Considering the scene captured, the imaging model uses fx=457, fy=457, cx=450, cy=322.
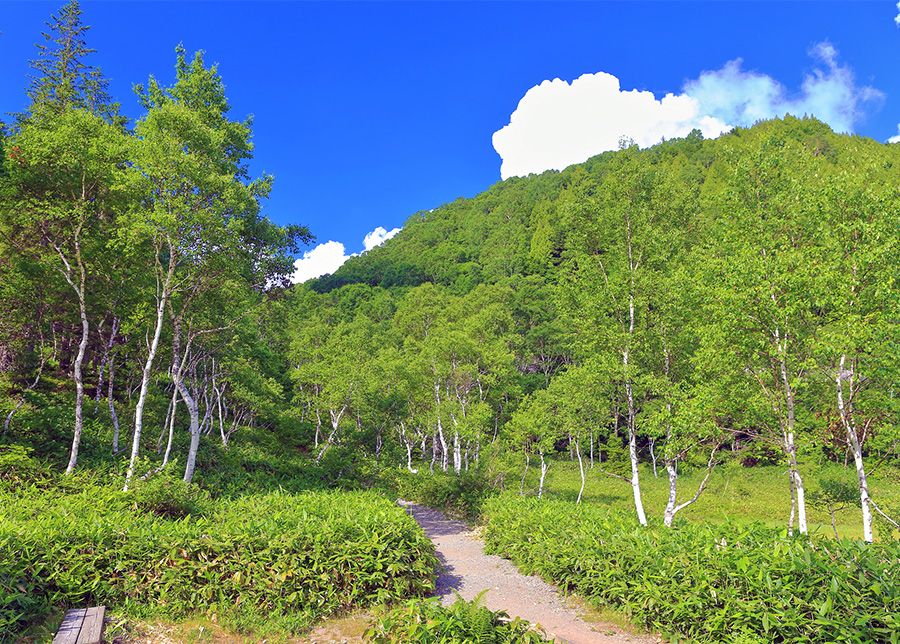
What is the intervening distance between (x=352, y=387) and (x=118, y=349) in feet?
41.9

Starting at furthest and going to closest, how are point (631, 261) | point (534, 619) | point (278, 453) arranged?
1. point (278, 453)
2. point (631, 261)
3. point (534, 619)

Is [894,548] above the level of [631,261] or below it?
below

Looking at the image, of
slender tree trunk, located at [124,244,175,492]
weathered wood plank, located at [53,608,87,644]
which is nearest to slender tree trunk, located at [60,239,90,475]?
slender tree trunk, located at [124,244,175,492]

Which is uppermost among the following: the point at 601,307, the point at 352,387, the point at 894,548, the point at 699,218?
the point at 699,218

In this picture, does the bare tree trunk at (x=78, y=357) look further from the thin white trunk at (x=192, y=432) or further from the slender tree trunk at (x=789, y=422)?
the slender tree trunk at (x=789, y=422)

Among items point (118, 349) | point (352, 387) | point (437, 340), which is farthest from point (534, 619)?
point (437, 340)

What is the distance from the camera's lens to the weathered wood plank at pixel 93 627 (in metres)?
5.58

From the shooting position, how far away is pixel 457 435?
29.8 m

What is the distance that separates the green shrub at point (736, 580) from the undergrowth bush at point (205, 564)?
330cm

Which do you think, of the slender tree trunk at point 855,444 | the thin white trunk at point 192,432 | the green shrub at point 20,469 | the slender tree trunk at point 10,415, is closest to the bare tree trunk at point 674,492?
the slender tree trunk at point 855,444

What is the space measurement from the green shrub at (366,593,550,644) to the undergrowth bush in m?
2.74

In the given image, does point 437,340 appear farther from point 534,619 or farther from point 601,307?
point 534,619

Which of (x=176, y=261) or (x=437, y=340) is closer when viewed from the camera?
(x=176, y=261)

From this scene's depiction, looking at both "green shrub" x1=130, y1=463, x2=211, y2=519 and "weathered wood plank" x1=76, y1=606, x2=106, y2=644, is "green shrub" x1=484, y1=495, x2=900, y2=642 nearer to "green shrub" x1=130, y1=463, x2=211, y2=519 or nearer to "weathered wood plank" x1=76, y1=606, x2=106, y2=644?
"weathered wood plank" x1=76, y1=606, x2=106, y2=644
